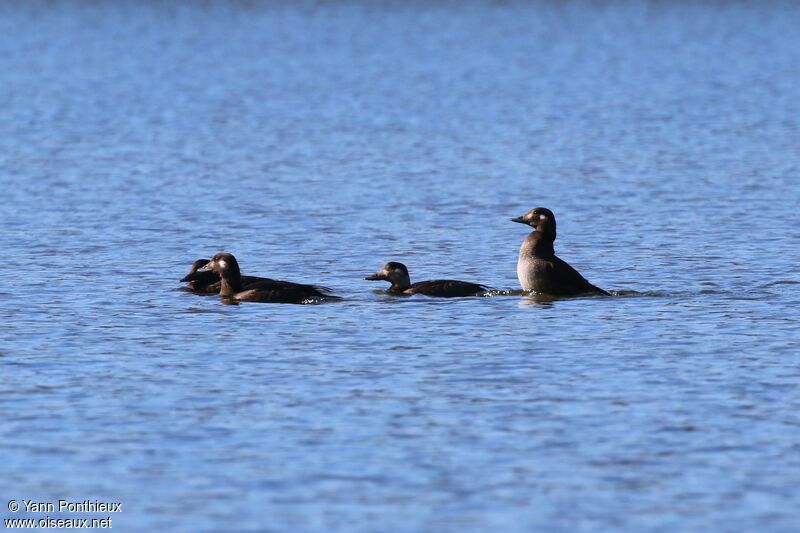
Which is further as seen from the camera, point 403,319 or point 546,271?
point 546,271

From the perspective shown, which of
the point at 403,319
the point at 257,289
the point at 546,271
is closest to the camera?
the point at 403,319

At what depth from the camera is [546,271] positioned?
19297mm

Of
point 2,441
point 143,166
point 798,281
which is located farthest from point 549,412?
point 143,166

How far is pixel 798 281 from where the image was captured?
19828 millimetres

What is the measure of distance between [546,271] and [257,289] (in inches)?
131

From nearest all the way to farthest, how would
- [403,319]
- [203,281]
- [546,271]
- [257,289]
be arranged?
[403,319]
[257,289]
[546,271]
[203,281]

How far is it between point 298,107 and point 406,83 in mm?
9180

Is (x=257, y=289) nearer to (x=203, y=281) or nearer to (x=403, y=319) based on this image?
(x=203, y=281)

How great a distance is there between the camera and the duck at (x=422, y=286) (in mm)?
18641

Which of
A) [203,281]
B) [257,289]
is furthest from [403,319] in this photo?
[203,281]

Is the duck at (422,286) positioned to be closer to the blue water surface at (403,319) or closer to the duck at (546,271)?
the blue water surface at (403,319)

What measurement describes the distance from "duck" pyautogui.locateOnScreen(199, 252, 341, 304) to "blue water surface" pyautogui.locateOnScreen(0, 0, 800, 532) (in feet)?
0.65

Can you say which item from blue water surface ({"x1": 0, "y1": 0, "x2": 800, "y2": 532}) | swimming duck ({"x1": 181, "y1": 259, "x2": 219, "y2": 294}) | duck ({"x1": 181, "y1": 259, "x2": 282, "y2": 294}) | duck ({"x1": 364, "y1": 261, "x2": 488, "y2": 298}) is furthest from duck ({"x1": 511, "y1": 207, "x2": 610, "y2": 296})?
swimming duck ({"x1": 181, "y1": 259, "x2": 219, "y2": 294})

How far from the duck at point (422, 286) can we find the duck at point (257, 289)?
0.68 meters
